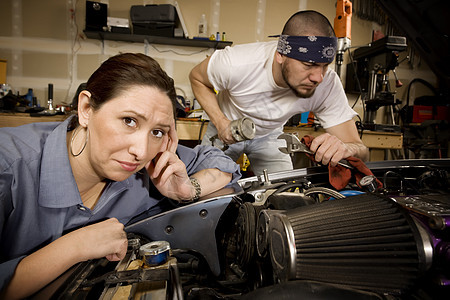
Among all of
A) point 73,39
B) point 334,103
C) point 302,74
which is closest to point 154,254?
point 302,74

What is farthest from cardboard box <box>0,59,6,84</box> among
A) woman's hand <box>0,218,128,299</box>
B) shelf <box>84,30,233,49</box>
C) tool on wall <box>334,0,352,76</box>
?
tool on wall <box>334,0,352,76</box>

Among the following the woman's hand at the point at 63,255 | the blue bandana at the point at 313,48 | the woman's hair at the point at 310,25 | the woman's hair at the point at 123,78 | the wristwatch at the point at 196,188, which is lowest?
the woman's hand at the point at 63,255

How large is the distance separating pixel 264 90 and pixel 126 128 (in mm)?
1268

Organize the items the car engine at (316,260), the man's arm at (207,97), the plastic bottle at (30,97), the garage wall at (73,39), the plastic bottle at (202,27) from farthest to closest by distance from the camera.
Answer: the plastic bottle at (202,27), the garage wall at (73,39), the plastic bottle at (30,97), the man's arm at (207,97), the car engine at (316,260)

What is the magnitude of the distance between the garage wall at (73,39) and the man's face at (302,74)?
7.46 feet

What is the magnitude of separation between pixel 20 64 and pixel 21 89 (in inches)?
11.9

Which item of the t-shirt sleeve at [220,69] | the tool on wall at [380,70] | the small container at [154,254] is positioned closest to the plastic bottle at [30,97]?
the t-shirt sleeve at [220,69]

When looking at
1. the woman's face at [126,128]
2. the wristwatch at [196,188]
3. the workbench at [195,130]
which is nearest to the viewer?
the woman's face at [126,128]

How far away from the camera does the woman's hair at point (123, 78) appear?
0.83 metres

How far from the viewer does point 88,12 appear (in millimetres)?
3205

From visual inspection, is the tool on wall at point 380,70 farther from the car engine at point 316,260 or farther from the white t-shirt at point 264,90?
the car engine at point 316,260

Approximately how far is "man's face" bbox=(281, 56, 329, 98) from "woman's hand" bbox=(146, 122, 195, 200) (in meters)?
0.95

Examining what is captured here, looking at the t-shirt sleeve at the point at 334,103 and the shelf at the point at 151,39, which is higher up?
the shelf at the point at 151,39

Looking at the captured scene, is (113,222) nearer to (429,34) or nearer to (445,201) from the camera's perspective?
(445,201)
